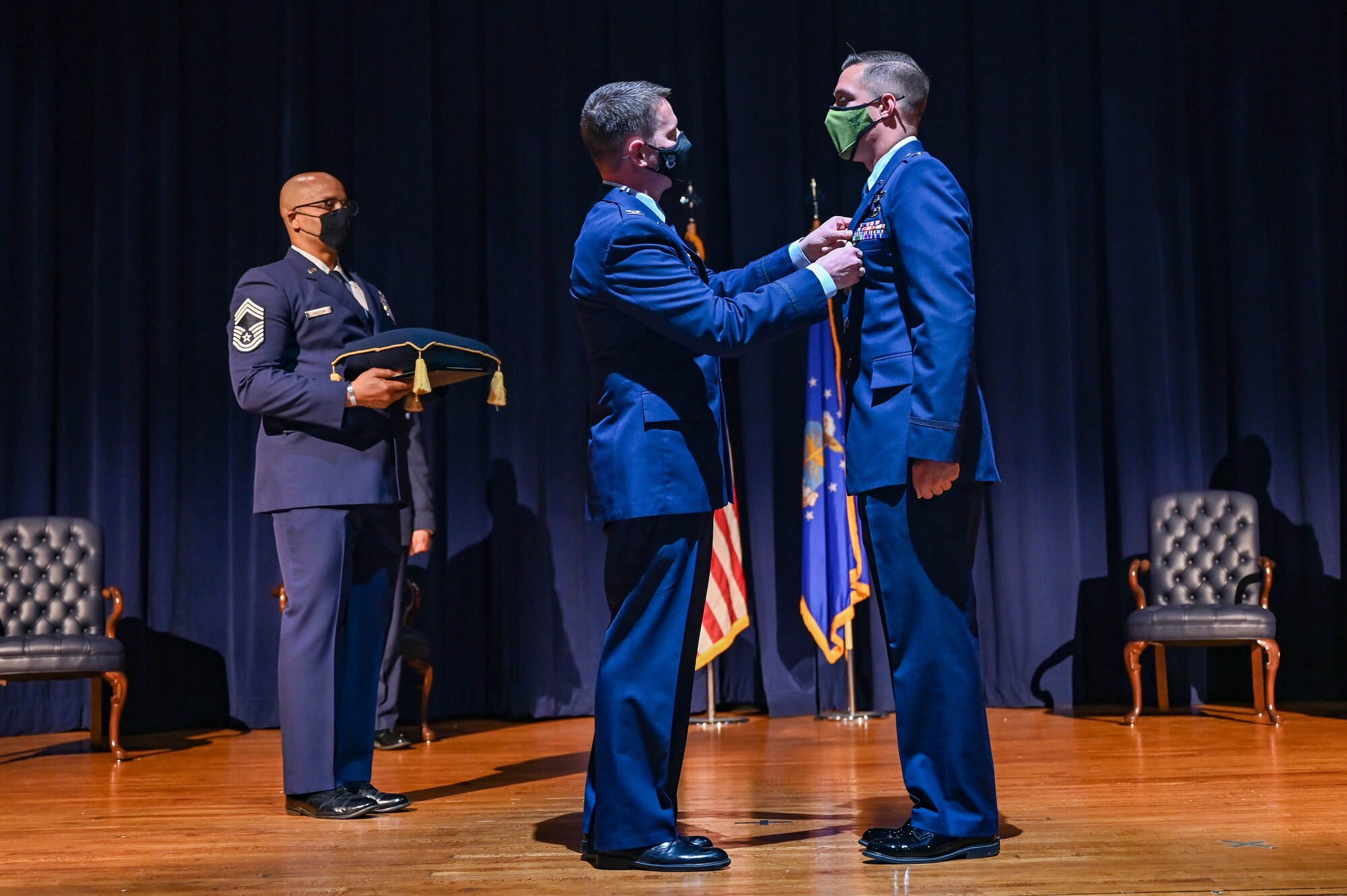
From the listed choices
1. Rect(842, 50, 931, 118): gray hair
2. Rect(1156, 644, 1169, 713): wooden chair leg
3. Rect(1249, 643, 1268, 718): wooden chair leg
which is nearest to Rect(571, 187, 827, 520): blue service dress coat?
Rect(842, 50, 931, 118): gray hair

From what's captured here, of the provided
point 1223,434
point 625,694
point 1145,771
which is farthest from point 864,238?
point 1223,434

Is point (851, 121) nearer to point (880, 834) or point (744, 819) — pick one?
point (880, 834)

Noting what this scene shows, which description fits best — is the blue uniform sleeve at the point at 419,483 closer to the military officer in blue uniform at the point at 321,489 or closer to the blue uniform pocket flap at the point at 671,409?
the military officer in blue uniform at the point at 321,489

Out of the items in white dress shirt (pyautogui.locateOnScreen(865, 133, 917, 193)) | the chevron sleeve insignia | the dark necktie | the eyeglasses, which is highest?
the eyeglasses

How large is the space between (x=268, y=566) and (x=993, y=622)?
11.9ft

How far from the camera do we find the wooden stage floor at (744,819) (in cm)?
224

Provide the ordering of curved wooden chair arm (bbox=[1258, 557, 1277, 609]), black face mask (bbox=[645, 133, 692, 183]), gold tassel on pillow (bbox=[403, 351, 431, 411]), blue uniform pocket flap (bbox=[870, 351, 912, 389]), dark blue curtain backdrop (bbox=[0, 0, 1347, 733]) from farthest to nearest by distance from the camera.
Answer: dark blue curtain backdrop (bbox=[0, 0, 1347, 733]) < curved wooden chair arm (bbox=[1258, 557, 1277, 609]) < gold tassel on pillow (bbox=[403, 351, 431, 411]) < black face mask (bbox=[645, 133, 692, 183]) < blue uniform pocket flap (bbox=[870, 351, 912, 389])

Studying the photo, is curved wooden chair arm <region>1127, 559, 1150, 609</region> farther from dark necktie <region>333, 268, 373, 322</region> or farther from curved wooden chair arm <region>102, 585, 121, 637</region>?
curved wooden chair arm <region>102, 585, 121, 637</region>

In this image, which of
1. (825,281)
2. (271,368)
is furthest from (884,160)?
(271,368)

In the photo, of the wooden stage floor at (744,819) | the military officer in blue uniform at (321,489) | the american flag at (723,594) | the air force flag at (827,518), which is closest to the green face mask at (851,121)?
the military officer in blue uniform at (321,489)

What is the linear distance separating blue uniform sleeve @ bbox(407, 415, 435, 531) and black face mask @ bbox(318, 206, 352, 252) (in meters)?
1.71

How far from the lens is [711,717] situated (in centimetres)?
531

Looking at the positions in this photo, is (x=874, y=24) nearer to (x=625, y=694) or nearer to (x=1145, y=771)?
(x=1145, y=771)

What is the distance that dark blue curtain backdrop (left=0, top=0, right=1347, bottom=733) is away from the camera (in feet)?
18.8
